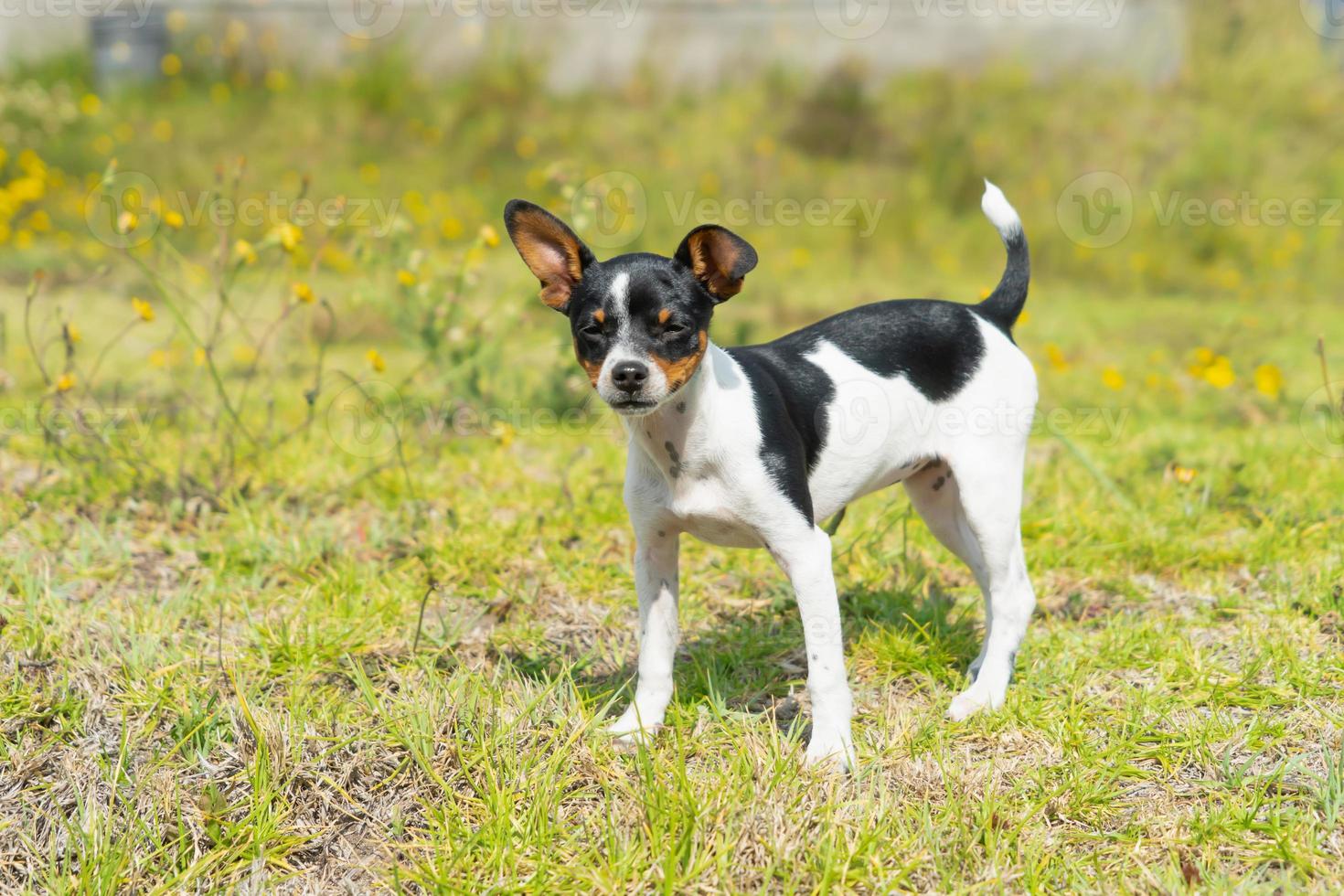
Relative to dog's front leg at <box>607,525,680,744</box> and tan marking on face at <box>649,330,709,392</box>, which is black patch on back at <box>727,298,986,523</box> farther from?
dog's front leg at <box>607,525,680,744</box>

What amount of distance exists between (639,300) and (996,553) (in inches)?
51.8

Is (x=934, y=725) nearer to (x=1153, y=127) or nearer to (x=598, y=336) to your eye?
(x=598, y=336)

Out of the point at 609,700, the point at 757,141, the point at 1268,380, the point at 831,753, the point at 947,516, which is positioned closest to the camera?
the point at 831,753

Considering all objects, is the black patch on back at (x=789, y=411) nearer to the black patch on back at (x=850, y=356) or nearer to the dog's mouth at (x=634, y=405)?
the black patch on back at (x=850, y=356)

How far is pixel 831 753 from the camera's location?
282 centimetres

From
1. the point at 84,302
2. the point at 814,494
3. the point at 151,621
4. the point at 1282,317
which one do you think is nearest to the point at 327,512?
the point at 151,621

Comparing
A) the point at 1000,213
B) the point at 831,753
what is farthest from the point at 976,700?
the point at 1000,213

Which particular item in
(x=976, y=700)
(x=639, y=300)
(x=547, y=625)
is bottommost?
(x=547, y=625)

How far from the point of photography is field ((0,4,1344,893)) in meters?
2.64

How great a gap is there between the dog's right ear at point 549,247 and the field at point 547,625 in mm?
1048

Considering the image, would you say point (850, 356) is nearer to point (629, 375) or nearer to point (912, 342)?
point (912, 342)

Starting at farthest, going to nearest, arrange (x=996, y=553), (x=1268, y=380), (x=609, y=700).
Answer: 1. (x=1268, y=380)
2. (x=996, y=553)
3. (x=609, y=700)

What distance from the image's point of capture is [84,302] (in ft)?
25.2

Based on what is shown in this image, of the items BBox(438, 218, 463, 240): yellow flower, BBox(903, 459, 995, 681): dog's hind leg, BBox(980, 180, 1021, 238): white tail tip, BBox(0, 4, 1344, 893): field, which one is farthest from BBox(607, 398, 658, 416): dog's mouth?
BBox(438, 218, 463, 240): yellow flower
